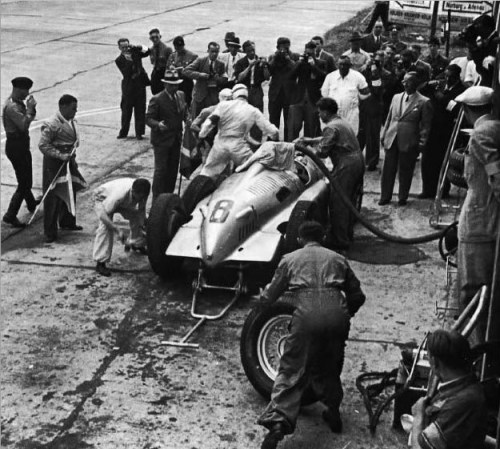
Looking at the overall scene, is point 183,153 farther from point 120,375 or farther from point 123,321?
point 120,375

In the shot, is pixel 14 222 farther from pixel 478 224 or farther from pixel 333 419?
pixel 478 224

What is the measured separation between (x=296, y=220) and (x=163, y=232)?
1396mm

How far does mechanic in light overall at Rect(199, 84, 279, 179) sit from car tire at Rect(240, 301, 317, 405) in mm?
4057

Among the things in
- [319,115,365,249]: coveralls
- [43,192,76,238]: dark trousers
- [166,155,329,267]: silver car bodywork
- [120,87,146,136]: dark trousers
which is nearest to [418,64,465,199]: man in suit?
[319,115,365,249]: coveralls

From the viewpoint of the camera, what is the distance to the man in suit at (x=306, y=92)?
15.0m

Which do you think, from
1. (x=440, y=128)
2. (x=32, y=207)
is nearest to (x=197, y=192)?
(x=32, y=207)

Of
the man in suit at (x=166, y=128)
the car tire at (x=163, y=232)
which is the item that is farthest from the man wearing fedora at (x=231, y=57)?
the car tire at (x=163, y=232)

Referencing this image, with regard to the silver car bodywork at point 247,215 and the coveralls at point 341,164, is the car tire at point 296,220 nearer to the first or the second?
the silver car bodywork at point 247,215

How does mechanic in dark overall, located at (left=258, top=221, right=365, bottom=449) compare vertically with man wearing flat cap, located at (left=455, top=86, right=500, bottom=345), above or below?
below

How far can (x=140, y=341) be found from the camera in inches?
348

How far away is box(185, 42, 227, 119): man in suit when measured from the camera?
1550 cm

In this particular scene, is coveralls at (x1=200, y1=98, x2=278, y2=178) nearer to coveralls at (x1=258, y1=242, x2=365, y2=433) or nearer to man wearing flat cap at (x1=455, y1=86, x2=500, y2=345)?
coveralls at (x1=258, y1=242, x2=365, y2=433)

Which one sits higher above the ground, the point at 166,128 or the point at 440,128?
the point at 166,128

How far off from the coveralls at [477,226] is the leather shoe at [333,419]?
1.20 meters
